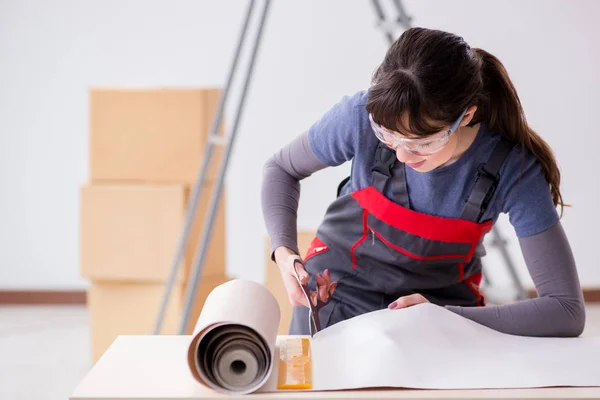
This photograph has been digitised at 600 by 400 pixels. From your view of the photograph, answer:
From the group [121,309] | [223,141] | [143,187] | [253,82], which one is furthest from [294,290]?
[253,82]

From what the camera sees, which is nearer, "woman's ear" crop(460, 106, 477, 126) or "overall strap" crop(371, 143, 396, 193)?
"woman's ear" crop(460, 106, 477, 126)

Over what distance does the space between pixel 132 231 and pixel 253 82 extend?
4.57ft

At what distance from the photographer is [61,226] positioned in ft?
13.2

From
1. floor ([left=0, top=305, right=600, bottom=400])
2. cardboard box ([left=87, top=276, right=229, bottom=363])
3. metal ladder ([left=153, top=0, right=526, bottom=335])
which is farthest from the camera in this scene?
cardboard box ([left=87, top=276, right=229, bottom=363])

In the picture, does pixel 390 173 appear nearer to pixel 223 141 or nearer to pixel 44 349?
pixel 223 141

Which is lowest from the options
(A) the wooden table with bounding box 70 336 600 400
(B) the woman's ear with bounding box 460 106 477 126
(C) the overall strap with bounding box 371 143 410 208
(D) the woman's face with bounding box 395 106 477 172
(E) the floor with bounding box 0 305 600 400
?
(E) the floor with bounding box 0 305 600 400

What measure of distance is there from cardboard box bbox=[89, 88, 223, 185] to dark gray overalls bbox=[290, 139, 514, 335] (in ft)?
4.30

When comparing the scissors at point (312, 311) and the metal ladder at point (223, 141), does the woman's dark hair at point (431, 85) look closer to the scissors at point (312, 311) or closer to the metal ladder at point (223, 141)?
the scissors at point (312, 311)

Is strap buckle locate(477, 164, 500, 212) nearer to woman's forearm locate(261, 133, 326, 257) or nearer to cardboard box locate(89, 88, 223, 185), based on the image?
woman's forearm locate(261, 133, 326, 257)

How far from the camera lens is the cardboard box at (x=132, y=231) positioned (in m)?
2.71

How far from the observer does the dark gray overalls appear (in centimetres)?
131

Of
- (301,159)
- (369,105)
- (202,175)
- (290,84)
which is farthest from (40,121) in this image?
(369,105)

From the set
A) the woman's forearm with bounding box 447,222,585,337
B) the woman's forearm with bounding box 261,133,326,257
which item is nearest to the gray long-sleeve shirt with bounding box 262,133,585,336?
the woman's forearm with bounding box 447,222,585,337

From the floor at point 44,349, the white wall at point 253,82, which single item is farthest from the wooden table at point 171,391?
the white wall at point 253,82
